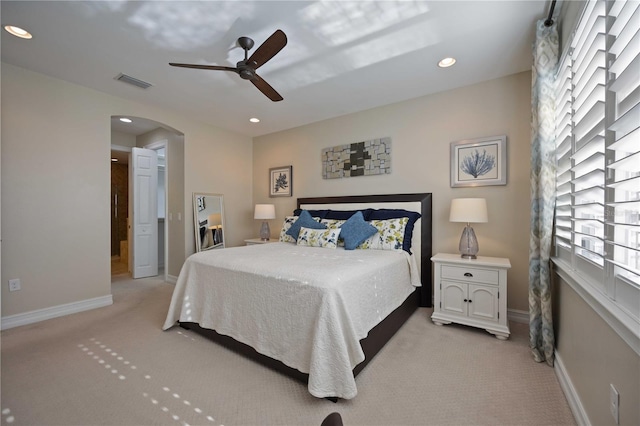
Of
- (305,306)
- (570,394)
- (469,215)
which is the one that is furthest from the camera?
(469,215)

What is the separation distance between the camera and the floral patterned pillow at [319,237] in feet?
10.3

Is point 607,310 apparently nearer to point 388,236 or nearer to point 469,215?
point 469,215

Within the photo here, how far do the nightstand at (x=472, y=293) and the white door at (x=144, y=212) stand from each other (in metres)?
4.88

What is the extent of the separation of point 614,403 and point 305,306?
146 cm

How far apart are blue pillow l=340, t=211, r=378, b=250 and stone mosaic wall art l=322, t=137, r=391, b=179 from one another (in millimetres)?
965

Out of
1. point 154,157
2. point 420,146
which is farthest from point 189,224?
point 420,146

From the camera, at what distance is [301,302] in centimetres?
177

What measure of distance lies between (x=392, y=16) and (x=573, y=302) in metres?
2.34

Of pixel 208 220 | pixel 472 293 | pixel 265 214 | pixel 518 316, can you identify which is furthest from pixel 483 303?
pixel 208 220

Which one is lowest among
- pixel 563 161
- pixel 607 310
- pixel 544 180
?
A: pixel 607 310

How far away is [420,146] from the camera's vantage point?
3.39m

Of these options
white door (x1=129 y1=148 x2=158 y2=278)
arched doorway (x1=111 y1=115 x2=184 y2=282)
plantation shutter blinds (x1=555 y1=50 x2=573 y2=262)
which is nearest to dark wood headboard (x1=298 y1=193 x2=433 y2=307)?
plantation shutter blinds (x1=555 y1=50 x2=573 y2=262)

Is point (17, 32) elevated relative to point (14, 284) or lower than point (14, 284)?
elevated

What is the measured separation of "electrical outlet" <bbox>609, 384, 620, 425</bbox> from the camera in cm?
106
